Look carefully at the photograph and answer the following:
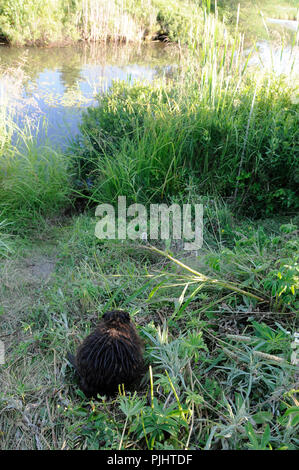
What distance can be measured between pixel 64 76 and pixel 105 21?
12.5ft

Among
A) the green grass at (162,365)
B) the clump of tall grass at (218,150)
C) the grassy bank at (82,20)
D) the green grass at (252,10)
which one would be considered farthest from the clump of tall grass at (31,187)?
the grassy bank at (82,20)

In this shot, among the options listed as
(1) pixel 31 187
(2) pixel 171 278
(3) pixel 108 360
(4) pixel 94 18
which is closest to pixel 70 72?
(4) pixel 94 18

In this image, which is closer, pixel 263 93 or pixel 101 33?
pixel 263 93

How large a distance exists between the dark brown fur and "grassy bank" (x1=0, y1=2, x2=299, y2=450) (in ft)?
0.26

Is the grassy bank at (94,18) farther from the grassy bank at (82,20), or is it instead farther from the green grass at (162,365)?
the green grass at (162,365)

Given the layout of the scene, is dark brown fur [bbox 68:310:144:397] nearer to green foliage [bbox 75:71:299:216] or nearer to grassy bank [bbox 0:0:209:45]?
green foliage [bbox 75:71:299:216]

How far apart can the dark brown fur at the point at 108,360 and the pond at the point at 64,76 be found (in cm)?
320

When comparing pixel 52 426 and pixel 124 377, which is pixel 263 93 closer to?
pixel 124 377

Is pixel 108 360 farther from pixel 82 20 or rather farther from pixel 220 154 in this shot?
pixel 82 20

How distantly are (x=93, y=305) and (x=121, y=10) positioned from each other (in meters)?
10.7

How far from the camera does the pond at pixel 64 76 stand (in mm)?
5258

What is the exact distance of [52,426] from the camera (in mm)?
1633

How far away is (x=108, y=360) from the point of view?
167 centimetres

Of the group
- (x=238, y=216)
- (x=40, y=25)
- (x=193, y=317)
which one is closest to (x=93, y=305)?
(x=193, y=317)
